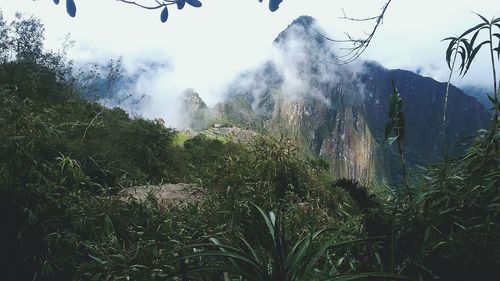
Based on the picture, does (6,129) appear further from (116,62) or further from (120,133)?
(116,62)

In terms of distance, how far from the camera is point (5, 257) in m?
2.78

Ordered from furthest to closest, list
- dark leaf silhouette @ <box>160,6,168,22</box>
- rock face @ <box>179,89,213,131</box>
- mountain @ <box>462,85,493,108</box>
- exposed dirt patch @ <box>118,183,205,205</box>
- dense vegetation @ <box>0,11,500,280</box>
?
rock face @ <box>179,89,213,131</box> < exposed dirt patch @ <box>118,183,205,205</box> < mountain @ <box>462,85,493,108</box> < dense vegetation @ <box>0,11,500,280</box> < dark leaf silhouette @ <box>160,6,168,22</box>

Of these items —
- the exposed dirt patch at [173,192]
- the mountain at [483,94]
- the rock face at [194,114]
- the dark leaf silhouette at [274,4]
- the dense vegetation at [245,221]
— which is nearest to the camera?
the dark leaf silhouette at [274,4]

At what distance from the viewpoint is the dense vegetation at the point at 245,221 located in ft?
5.11

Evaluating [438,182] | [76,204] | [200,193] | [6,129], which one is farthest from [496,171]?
[6,129]

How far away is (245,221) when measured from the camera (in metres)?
2.53

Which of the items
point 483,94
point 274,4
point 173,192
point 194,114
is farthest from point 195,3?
point 194,114

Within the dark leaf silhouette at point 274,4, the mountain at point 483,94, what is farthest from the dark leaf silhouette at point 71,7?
the mountain at point 483,94

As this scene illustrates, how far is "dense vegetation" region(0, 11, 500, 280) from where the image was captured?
156 cm

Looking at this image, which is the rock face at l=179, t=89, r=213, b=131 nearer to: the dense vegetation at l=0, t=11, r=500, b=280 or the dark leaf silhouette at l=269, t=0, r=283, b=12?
the dense vegetation at l=0, t=11, r=500, b=280

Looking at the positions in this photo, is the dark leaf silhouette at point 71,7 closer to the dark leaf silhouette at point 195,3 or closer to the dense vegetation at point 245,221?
the dark leaf silhouette at point 195,3

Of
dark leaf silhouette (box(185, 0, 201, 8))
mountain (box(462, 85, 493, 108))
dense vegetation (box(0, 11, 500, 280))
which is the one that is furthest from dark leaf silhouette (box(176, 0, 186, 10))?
mountain (box(462, 85, 493, 108))

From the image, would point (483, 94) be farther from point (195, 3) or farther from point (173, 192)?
point (173, 192)

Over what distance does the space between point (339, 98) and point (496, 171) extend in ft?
367
